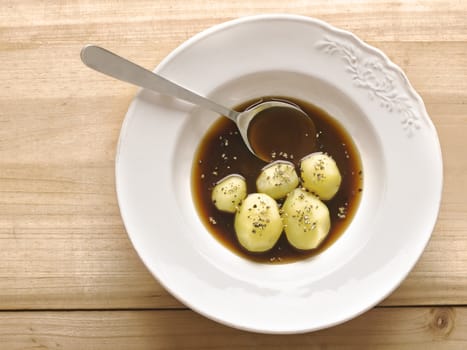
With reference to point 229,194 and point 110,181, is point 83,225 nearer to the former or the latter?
point 110,181

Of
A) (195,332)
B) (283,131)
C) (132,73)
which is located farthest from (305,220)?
(132,73)

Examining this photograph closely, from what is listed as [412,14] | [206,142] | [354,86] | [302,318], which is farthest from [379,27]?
[302,318]

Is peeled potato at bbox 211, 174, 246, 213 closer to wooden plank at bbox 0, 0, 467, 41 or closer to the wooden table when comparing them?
the wooden table

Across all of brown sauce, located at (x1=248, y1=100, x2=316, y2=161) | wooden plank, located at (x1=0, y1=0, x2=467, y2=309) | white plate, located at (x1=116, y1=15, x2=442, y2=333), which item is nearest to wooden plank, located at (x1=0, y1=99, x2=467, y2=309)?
wooden plank, located at (x1=0, y1=0, x2=467, y2=309)

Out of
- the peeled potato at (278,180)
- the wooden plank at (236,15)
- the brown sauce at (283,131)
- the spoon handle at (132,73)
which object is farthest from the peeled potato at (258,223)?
the wooden plank at (236,15)

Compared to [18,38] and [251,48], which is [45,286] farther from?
[251,48]

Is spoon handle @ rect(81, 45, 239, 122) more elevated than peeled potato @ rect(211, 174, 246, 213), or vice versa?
spoon handle @ rect(81, 45, 239, 122)

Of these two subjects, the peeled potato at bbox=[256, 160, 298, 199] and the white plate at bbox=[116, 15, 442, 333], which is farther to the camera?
the peeled potato at bbox=[256, 160, 298, 199]
